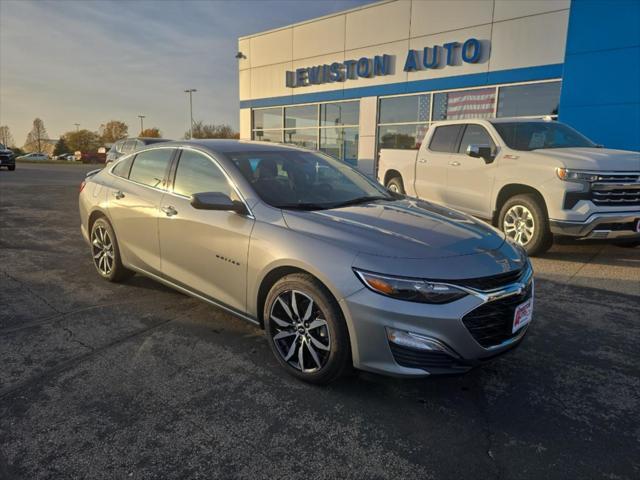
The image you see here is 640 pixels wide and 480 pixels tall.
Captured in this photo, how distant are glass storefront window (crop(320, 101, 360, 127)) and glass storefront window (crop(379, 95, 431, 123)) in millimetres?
1255

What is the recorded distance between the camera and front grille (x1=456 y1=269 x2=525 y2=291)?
8.34 feet

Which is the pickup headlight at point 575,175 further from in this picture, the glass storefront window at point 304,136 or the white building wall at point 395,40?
the glass storefront window at point 304,136

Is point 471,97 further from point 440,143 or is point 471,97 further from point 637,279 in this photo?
point 637,279

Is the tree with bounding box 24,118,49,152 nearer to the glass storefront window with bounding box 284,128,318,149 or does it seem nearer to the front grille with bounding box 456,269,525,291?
the glass storefront window with bounding box 284,128,318,149

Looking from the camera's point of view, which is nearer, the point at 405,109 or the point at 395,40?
the point at 395,40

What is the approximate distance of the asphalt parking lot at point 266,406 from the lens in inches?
88.0

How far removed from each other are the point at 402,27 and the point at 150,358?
14885 mm

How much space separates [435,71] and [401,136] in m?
2.35

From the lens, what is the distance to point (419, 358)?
250cm

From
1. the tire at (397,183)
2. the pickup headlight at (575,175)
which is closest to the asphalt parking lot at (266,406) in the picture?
the pickup headlight at (575,175)

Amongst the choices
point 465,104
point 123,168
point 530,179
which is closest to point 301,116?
point 465,104

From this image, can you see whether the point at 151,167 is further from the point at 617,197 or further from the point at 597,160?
the point at 617,197

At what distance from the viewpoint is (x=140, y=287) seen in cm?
482

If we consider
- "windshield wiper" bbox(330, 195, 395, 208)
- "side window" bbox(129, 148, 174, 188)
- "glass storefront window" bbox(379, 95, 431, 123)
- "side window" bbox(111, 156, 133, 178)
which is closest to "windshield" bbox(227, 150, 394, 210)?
"windshield wiper" bbox(330, 195, 395, 208)
